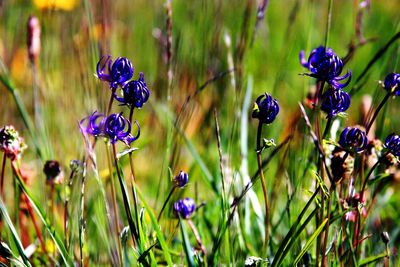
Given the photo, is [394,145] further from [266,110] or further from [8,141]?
[8,141]

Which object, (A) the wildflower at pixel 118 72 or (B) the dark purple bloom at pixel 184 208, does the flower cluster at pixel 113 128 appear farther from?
(B) the dark purple bloom at pixel 184 208

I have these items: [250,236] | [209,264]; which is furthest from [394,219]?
[209,264]

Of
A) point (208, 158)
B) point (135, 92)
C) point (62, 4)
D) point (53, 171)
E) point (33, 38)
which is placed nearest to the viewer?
point (135, 92)

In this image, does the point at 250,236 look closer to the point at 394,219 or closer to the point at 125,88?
the point at 394,219

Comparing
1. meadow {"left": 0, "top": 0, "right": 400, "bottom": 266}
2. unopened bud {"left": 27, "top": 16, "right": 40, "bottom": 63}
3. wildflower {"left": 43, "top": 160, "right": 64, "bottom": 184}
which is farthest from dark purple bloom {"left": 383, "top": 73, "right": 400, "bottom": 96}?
unopened bud {"left": 27, "top": 16, "right": 40, "bottom": 63}

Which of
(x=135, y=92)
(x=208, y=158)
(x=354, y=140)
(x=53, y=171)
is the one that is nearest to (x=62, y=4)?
(x=208, y=158)

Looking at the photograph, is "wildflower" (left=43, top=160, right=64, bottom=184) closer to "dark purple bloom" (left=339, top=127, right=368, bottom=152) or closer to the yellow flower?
"dark purple bloom" (left=339, top=127, right=368, bottom=152)
